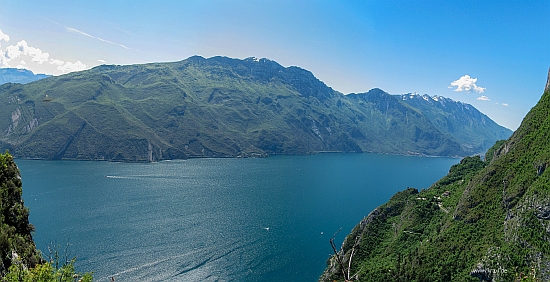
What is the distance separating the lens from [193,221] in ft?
357

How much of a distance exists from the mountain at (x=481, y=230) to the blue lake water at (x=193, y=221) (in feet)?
64.0

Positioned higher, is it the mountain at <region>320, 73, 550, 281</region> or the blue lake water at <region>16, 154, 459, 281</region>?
the mountain at <region>320, 73, 550, 281</region>

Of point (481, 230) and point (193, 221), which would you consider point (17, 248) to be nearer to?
point (481, 230)

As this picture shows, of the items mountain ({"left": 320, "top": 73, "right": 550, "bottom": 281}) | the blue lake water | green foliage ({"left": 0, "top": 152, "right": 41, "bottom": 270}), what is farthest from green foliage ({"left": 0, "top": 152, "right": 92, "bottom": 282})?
the blue lake water

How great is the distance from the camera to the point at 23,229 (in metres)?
31.1

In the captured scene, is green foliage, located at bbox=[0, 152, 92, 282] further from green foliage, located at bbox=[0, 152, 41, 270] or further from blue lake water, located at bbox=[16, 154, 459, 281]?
blue lake water, located at bbox=[16, 154, 459, 281]

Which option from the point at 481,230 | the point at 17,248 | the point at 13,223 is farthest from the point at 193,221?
the point at 17,248

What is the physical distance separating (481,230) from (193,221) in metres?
81.3

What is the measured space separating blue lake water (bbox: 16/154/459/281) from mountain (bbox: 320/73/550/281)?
19517 millimetres

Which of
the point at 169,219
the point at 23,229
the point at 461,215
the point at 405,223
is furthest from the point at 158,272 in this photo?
the point at 461,215

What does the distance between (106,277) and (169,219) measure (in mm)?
40089

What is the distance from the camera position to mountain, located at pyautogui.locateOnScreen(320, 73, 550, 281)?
46250mm

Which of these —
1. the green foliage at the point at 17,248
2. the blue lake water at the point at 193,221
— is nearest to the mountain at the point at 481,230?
the blue lake water at the point at 193,221

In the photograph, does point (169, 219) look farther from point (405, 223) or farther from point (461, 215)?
point (461, 215)
